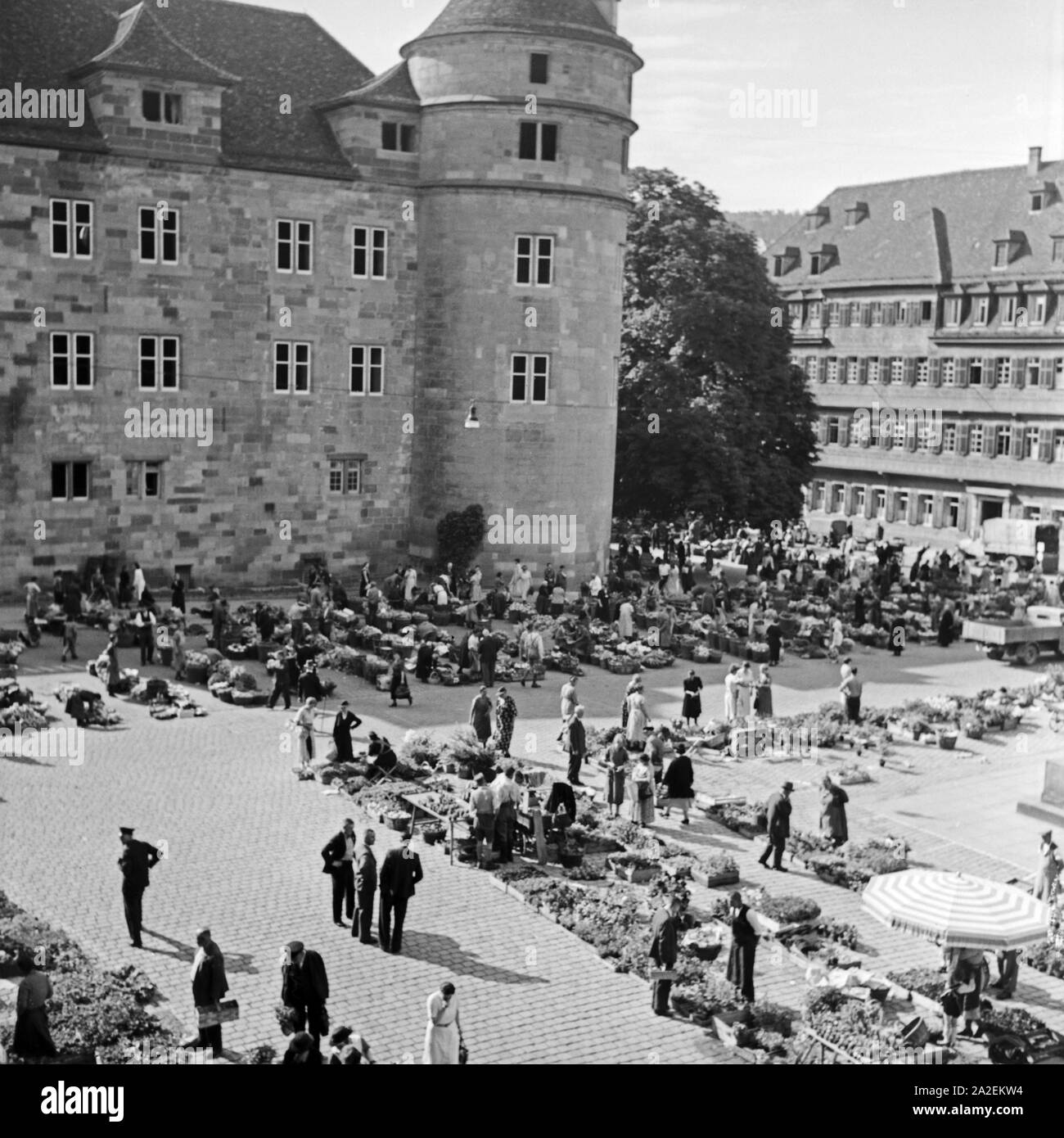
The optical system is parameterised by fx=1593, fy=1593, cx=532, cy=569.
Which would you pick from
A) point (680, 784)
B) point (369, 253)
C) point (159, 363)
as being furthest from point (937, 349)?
point (680, 784)

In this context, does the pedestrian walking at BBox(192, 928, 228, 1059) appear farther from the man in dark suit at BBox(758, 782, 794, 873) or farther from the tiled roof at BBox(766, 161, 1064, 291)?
the tiled roof at BBox(766, 161, 1064, 291)

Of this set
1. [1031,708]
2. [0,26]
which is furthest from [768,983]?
[0,26]

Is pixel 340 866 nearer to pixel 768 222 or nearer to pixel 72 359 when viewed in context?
pixel 72 359

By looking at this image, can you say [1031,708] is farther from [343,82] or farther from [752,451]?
[343,82]

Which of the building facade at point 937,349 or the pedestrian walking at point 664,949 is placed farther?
the building facade at point 937,349

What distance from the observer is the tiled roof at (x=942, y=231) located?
69.9 m

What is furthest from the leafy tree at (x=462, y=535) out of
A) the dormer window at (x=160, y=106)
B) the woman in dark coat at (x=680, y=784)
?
the woman in dark coat at (x=680, y=784)

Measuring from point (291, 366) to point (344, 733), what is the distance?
20.8 meters

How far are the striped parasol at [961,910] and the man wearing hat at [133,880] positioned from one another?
899cm

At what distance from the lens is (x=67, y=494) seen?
4284 cm

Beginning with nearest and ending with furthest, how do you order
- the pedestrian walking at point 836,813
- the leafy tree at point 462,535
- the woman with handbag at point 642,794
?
the pedestrian walking at point 836,813 < the woman with handbag at point 642,794 < the leafy tree at point 462,535

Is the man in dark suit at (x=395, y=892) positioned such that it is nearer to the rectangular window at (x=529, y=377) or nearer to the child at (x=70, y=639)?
the child at (x=70, y=639)

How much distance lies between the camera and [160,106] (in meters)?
42.8

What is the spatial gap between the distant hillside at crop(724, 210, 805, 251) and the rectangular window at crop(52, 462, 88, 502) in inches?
2153
